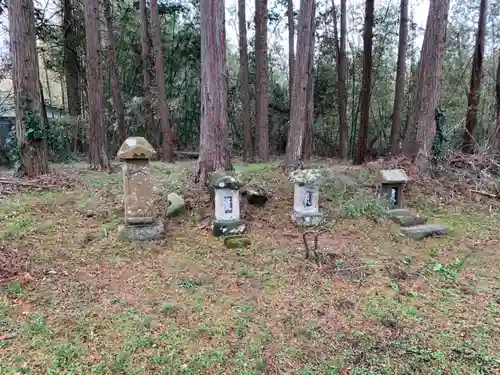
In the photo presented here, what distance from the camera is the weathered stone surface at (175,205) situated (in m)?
4.47

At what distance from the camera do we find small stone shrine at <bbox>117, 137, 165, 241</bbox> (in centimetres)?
379

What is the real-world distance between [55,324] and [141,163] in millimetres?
1912

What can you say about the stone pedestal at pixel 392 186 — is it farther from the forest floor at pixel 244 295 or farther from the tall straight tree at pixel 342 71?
the tall straight tree at pixel 342 71

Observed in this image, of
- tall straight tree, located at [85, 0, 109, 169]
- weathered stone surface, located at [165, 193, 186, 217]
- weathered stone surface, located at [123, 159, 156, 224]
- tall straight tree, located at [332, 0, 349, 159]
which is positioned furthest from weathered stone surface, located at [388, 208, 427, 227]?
tall straight tree, located at [332, 0, 349, 159]

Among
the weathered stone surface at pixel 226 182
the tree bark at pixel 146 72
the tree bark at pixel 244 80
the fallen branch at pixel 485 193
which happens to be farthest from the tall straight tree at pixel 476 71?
the tree bark at pixel 146 72

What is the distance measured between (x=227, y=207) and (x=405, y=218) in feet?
8.04

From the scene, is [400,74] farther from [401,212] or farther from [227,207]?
[227,207]

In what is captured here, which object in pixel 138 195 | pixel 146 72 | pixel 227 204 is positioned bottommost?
pixel 227 204

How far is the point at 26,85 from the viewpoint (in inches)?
222

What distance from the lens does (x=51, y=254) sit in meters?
3.45

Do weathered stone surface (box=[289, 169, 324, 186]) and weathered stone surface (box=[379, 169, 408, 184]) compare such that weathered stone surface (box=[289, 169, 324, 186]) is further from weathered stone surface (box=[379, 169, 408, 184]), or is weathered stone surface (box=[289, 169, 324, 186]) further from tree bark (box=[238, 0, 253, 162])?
tree bark (box=[238, 0, 253, 162])

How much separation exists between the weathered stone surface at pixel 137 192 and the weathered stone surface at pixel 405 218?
326 centimetres

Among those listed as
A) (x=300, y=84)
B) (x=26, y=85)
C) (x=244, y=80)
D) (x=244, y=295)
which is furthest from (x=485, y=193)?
(x=26, y=85)

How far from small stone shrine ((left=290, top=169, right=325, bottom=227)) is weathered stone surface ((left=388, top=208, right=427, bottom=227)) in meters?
1.05
